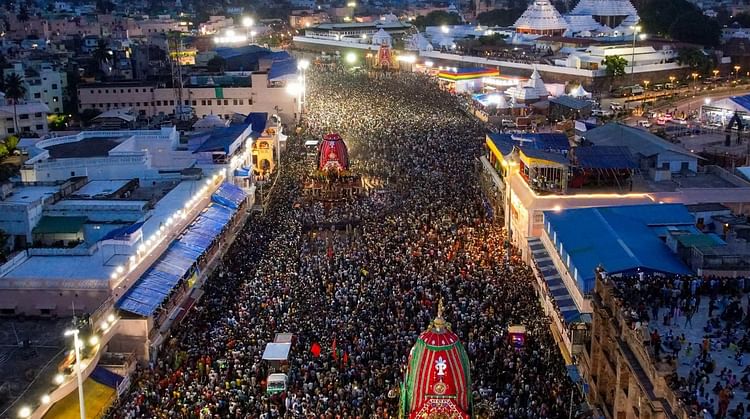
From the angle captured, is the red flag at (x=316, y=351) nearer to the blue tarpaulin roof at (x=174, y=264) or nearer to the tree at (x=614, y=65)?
the blue tarpaulin roof at (x=174, y=264)

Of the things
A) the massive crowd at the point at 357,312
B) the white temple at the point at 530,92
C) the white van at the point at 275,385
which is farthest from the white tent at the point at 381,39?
the white van at the point at 275,385

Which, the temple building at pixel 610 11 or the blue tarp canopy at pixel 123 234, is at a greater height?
the temple building at pixel 610 11

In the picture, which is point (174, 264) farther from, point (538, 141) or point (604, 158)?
point (538, 141)

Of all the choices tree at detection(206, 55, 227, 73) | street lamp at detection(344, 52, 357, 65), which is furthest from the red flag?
street lamp at detection(344, 52, 357, 65)

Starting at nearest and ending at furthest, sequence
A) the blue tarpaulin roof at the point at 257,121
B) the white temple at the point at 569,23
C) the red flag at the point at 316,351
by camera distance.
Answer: the red flag at the point at 316,351 < the blue tarpaulin roof at the point at 257,121 < the white temple at the point at 569,23

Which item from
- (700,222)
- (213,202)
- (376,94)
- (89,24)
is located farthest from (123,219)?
(89,24)

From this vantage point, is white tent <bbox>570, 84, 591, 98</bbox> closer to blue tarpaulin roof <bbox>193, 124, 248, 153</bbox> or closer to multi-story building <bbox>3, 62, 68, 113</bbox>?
blue tarpaulin roof <bbox>193, 124, 248, 153</bbox>
